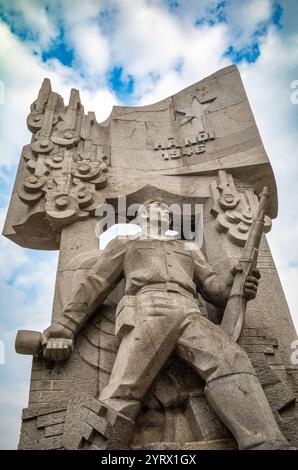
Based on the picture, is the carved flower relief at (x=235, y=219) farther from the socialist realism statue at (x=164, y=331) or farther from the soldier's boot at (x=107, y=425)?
the soldier's boot at (x=107, y=425)

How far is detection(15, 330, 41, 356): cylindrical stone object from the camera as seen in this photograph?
3.32 meters

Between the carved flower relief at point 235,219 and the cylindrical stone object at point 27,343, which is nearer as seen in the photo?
the cylindrical stone object at point 27,343

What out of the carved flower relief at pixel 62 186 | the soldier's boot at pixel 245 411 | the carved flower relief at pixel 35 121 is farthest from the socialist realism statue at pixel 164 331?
the carved flower relief at pixel 35 121

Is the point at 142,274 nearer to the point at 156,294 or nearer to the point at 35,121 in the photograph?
the point at 156,294

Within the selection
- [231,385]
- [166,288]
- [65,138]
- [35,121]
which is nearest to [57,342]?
[166,288]

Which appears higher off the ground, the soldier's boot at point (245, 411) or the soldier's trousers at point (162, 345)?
the soldier's trousers at point (162, 345)

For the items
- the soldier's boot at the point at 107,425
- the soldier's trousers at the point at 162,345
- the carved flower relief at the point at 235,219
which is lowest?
the soldier's boot at the point at 107,425

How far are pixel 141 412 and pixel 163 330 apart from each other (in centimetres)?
70

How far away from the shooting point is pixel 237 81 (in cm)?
675

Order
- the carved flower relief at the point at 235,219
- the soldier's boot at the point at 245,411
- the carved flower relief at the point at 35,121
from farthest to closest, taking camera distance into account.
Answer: the carved flower relief at the point at 35,121 < the carved flower relief at the point at 235,219 < the soldier's boot at the point at 245,411

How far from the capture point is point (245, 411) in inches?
101

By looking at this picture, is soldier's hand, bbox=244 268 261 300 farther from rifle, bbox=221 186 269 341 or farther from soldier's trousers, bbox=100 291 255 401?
soldier's trousers, bbox=100 291 255 401

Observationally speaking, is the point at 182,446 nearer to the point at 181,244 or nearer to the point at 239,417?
the point at 239,417

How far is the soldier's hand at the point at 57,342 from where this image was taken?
335 cm
